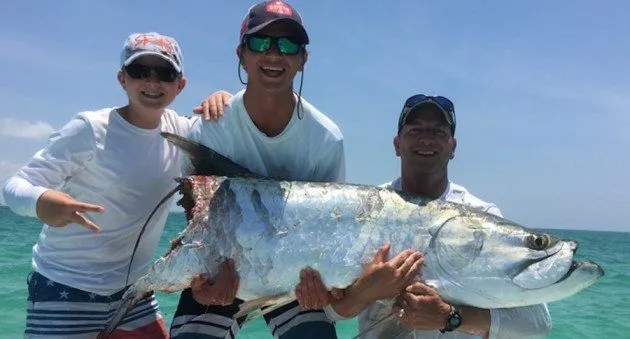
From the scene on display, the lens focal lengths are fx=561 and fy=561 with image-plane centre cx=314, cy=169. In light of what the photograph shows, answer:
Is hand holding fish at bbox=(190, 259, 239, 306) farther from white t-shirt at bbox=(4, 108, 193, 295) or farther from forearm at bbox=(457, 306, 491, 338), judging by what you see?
forearm at bbox=(457, 306, 491, 338)

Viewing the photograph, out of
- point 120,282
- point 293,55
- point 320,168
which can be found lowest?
point 120,282

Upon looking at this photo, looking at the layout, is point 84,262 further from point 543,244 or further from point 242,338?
point 242,338

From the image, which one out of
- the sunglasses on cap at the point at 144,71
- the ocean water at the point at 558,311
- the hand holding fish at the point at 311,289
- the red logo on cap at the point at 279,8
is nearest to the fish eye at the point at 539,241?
the hand holding fish at the point at 311,289

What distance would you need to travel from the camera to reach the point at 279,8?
10.7 feet

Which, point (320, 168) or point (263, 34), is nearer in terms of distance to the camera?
point (263, 34)

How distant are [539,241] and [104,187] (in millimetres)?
2554

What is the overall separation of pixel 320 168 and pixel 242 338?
5698 mm

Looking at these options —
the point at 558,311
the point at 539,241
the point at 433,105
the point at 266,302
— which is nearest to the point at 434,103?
Result: the point at 433,105

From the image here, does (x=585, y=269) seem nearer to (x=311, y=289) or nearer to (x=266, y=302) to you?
(x=311, y=289)

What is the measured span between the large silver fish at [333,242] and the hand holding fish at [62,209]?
462 millimetres

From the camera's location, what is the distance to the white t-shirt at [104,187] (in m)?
3.38

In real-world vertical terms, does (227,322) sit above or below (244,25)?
below

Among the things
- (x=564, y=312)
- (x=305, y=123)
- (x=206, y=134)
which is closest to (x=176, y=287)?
(x=206, y=134)

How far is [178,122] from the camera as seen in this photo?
3.88m
